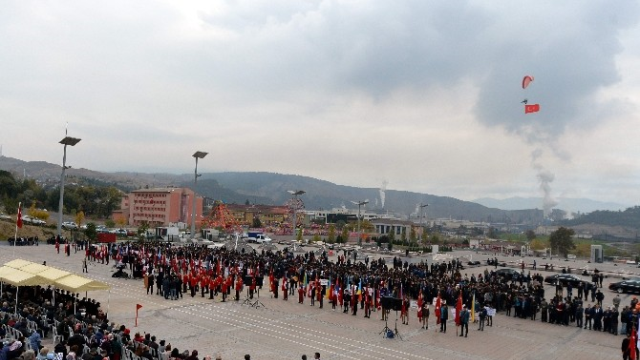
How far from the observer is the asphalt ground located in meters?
16.6

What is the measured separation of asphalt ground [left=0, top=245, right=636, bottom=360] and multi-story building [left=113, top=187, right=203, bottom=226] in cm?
9907

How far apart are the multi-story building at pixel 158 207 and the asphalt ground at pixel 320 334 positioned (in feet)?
325

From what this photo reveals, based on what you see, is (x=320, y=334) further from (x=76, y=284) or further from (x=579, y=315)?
(x=579, y=315)

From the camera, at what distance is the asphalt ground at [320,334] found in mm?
16594

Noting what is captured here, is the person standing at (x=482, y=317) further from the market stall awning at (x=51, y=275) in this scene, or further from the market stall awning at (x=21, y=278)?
the market stall awning at (x=21, y=278)

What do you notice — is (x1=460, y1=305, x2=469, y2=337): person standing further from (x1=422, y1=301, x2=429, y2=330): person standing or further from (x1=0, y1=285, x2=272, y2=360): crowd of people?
(x1=0, y1=285, x2=272, y2=360): crowd of people

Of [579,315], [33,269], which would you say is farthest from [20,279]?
[579,315]

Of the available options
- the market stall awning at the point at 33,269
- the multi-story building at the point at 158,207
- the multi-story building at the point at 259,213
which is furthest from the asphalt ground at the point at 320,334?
the multi-story building at the point at 259,213

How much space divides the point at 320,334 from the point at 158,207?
111 meters

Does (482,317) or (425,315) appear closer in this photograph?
(425,315)

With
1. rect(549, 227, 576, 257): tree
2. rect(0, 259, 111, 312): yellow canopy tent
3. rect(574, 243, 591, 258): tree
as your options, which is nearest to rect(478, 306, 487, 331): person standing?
rect(0, 259, 111, 312): yellow canopy tent

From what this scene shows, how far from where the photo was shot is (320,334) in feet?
61.7

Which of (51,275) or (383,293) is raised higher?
(51,275)

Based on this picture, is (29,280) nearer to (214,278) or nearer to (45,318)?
(45,318)
